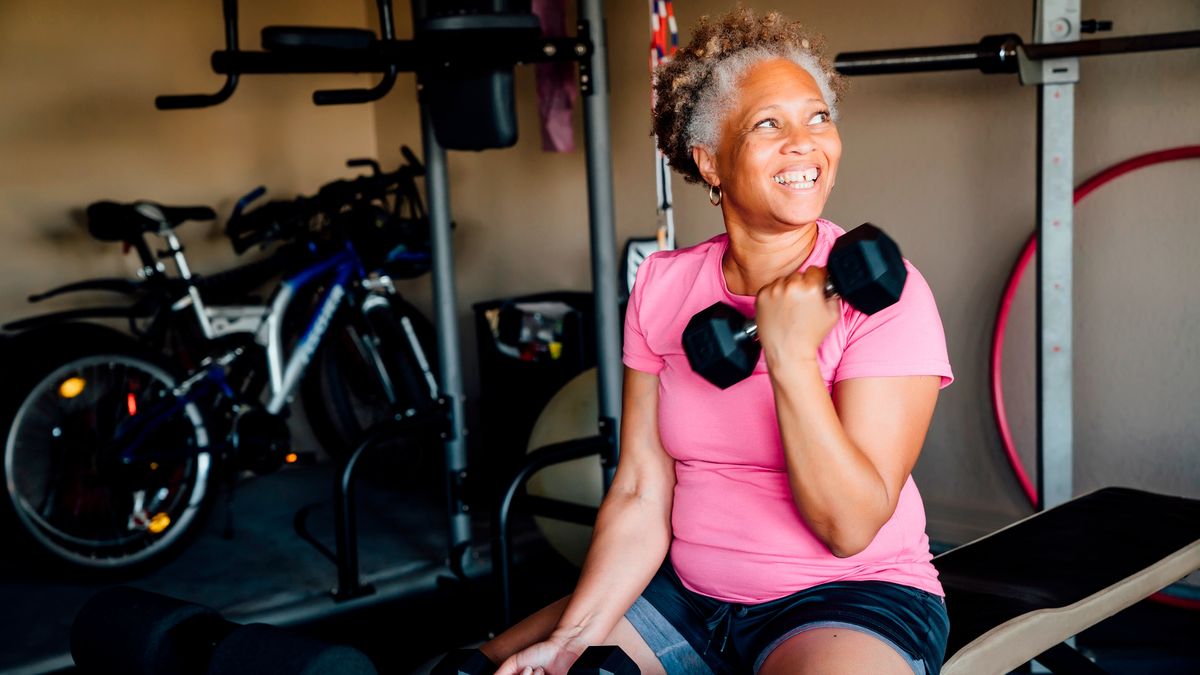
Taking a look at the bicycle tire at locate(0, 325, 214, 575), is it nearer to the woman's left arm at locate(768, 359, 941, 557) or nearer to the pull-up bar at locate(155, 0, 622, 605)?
the pull-up bar at locate(155, 0, 622, 605)

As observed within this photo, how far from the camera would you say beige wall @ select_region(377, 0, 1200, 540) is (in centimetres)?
248

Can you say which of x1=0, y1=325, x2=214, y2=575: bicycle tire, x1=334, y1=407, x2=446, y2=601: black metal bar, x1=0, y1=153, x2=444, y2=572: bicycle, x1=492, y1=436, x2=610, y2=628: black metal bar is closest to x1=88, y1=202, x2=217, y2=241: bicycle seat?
x1=0, y1=153, x2=444, y2=572: bicycle

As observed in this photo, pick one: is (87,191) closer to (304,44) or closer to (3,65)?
(3,65)

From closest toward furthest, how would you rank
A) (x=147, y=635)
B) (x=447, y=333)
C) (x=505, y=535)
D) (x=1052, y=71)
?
(x=147, y=635)
(x=1052, y=71)
(x=505, y=535)
(x=447, y=333)

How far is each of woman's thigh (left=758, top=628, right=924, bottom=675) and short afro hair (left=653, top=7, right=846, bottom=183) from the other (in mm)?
644

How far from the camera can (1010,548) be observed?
1.88 m

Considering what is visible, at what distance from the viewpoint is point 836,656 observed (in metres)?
1.25

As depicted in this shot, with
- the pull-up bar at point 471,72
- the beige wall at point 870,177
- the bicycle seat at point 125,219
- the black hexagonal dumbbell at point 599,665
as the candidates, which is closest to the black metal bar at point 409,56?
the pull-up bar at point 471,72

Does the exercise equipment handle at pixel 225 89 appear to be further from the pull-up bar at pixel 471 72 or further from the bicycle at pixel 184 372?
the bicycle at pixel 184 372

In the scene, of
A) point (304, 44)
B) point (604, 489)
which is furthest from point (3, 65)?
point (604, 489)

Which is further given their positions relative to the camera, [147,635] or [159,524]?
[159,524]

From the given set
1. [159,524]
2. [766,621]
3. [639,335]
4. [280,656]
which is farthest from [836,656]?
[159,524]

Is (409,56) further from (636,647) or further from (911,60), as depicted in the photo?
(636,647)

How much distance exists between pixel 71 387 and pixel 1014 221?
2.54 metres
